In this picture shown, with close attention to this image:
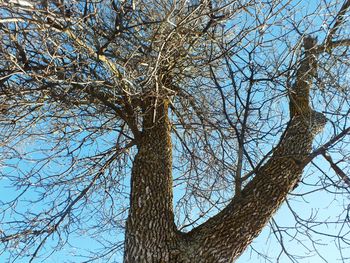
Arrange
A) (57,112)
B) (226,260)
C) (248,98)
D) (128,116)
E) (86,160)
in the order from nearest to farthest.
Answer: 1. (226,260)
2. (248,98)
3. (128,116)
4. (57,112)
5. (86,160)

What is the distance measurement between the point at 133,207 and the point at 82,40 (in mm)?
1505

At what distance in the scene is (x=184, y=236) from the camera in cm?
368

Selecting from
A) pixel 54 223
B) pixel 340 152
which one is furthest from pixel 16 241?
pixel 340 152

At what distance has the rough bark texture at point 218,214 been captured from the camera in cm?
354

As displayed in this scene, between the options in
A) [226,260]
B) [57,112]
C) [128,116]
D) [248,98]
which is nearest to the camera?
[226,260]

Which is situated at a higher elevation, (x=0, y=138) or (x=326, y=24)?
(x=0, y=138)

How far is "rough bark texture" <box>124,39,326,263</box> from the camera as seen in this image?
139 inches

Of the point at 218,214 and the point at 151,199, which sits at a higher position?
the point at 151,199

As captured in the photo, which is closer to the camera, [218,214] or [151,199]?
[218,214]

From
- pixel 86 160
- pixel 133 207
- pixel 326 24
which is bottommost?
pixel 133 207

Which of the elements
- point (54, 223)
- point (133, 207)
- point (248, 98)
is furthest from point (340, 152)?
point (54, 223)

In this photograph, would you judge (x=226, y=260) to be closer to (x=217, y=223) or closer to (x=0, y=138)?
(x=217, y=223)

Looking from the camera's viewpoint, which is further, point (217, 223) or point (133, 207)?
point (133, 207)

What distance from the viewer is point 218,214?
3719mm
